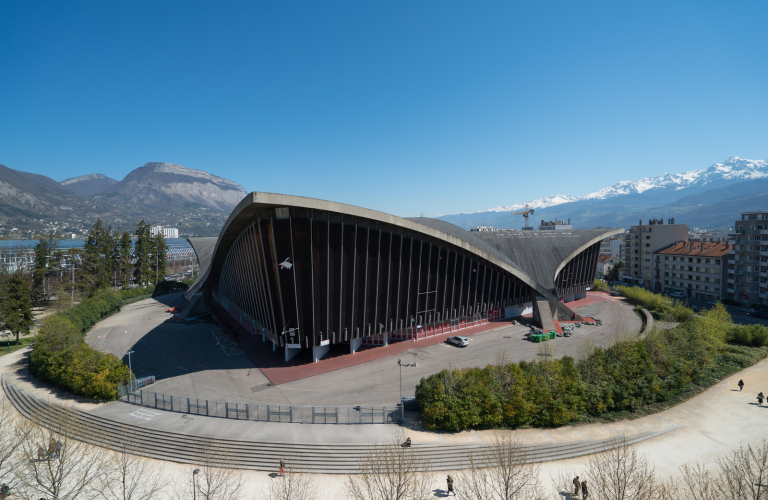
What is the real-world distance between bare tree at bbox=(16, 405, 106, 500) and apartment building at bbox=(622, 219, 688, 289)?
328ft

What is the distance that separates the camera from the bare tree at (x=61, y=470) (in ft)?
53.6

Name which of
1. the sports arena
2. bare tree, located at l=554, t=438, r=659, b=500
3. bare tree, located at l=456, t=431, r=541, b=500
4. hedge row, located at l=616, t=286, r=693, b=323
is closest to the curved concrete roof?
the sports arena

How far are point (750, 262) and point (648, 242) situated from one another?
69.2 ft

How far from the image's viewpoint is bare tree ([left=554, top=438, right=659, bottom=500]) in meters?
14.9

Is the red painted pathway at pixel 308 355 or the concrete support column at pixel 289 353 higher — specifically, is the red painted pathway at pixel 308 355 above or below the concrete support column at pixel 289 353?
below

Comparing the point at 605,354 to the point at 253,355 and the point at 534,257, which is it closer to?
the point at 534,257

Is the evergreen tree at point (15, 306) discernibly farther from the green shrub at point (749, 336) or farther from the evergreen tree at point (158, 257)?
the green shrub at point (749, 336)

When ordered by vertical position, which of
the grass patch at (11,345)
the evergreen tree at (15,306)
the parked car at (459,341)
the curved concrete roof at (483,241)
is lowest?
the grass patch at (11,345)

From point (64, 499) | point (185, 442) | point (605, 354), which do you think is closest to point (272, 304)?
point (185, 442)

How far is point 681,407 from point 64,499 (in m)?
40.2

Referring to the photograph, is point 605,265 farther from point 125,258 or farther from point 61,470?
point 125,258

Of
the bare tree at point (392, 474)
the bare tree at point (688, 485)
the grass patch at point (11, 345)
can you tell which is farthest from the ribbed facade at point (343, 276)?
the grass patch at point (11, 345)

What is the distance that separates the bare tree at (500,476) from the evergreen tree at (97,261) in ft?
237

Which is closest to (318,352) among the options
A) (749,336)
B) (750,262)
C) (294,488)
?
(294,488)
